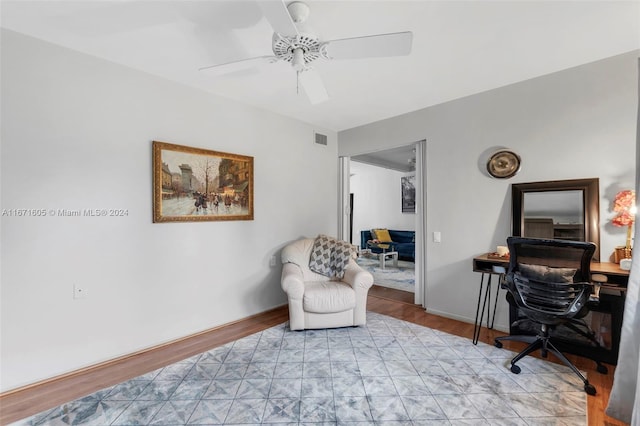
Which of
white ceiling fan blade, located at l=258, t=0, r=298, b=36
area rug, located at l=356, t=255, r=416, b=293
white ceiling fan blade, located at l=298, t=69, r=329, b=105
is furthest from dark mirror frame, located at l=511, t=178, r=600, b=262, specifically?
white ceiling fan blade, located at l=258, t=0, r=298, b=36

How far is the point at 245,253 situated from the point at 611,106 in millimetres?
3749

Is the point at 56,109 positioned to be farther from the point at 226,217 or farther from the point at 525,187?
the point at 525,187

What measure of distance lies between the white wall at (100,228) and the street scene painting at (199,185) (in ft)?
0.30

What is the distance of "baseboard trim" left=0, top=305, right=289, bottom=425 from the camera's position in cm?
183

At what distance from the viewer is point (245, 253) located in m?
3.27

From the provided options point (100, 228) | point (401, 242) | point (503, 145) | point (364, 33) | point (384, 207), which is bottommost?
point (401, 242)

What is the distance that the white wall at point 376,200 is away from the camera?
759 centimetres

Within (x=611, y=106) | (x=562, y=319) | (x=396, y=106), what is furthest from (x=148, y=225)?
(x=611, y=106)

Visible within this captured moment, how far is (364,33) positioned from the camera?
198 cm

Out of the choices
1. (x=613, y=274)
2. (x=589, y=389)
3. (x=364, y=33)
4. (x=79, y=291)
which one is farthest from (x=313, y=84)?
(x=589, y=389)

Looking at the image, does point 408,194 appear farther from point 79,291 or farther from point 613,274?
point 79,291

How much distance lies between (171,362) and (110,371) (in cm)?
44

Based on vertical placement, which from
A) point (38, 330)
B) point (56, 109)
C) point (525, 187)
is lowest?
point (38, 330)

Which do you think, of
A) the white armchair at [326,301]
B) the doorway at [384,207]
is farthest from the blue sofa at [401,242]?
the white armchair at [326,301]
